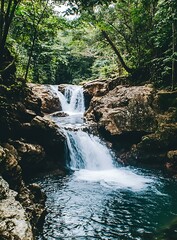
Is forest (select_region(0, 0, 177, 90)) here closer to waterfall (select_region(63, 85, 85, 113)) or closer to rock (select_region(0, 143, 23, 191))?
rock (select_region(0, 143, 23, 191))

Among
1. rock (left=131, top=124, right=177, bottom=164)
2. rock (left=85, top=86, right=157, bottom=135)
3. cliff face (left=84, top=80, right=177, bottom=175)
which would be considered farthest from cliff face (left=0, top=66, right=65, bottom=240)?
rock (left=131, top=124, right=177, bottom=164)

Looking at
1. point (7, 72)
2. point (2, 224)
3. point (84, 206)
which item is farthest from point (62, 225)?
point (7, 72)

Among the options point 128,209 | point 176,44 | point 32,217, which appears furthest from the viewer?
point 176,44

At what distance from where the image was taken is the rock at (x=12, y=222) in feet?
11.8

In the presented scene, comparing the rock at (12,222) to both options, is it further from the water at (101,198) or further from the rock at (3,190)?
the water at (101,198)

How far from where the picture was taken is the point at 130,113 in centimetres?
1291

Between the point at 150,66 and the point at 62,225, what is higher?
the point at 150,66

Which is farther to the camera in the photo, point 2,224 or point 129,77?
point 129,77

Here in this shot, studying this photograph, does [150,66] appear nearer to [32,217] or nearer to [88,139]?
[88,139]

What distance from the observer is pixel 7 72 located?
401 inches

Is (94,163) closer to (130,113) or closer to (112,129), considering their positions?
(112,129)

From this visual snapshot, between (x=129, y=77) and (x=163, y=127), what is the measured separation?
18.7ft

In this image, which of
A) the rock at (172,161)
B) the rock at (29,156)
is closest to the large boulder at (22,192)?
the rock at (29,156)

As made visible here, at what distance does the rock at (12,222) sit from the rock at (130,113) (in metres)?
8.58
